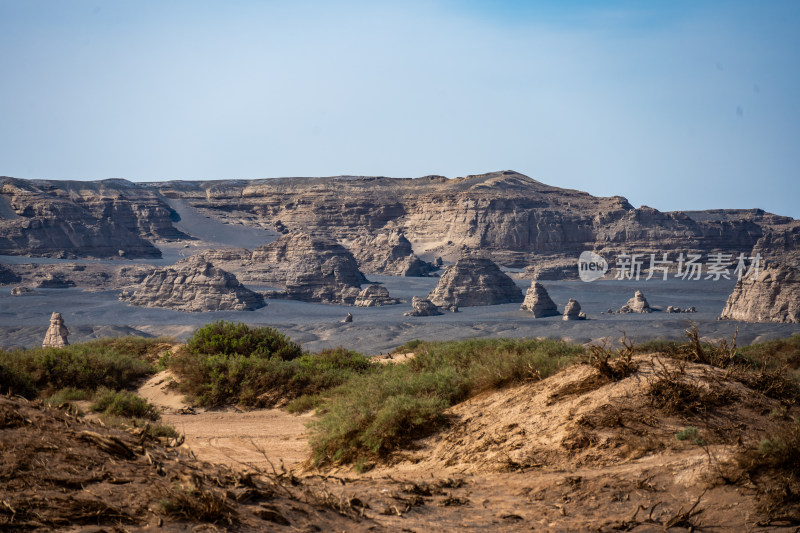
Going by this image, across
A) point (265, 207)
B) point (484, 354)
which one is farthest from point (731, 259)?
point (484, 354)

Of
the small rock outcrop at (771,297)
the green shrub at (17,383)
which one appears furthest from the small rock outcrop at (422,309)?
the green shrub at (17,383)

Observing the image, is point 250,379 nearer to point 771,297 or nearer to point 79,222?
point 771,297

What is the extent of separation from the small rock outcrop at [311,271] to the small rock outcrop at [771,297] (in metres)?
34.2

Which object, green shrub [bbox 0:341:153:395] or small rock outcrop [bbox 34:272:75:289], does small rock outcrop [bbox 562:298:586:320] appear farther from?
small rock outcrop [bbox 34:272:75:289]

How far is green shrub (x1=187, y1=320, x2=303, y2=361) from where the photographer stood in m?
14.5

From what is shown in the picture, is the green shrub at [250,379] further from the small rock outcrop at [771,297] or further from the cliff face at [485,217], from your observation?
the cliff face at [485,217]

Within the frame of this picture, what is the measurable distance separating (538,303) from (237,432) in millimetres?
48127

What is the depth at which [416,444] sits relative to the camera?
7.24m

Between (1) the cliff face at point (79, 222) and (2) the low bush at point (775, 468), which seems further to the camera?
(1) the cliff face at point (79, 222)

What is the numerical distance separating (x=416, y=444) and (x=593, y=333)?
36735 millimetres

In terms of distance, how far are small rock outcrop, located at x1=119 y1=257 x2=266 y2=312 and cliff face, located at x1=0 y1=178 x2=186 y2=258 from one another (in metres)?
44.8

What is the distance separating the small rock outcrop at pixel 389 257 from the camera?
95312mm

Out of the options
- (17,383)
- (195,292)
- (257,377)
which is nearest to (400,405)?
(257,377)

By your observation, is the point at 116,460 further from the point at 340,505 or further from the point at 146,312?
the point at 146,312
